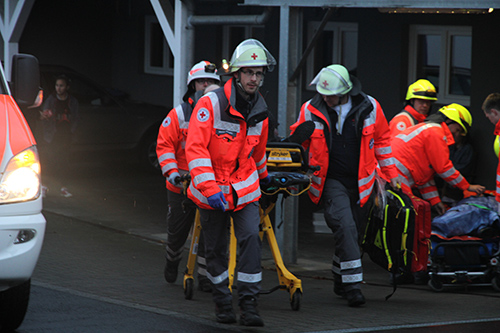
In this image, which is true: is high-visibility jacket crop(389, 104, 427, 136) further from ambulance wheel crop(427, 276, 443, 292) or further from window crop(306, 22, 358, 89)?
window crop(306, 22, 358, 89)

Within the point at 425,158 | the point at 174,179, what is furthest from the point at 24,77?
the point at 425,158

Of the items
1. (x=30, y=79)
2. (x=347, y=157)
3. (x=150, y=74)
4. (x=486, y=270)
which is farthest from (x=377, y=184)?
(x=150, y=74)

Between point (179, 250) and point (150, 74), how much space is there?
11.0 metres

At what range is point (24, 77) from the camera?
22.0 ft

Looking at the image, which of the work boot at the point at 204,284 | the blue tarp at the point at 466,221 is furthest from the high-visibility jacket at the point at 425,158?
the work boot at the point at 204,284

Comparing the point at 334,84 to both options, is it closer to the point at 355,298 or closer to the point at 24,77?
the point at 355,298

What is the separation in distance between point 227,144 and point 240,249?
72 centimetres

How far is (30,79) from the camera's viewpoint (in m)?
6.71

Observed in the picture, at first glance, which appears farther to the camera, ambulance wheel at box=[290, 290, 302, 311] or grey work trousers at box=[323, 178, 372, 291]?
grey work trousers at box=[323, 178, 372, 291]

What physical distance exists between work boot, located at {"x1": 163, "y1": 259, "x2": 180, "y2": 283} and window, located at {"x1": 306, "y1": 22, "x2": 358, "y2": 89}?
7.36 metres

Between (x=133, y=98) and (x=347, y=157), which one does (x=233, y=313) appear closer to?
(x=347, y=157)

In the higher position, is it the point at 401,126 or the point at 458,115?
the point at 458,115

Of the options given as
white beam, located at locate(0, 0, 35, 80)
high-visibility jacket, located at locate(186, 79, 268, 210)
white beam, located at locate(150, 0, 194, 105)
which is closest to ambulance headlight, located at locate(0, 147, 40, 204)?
high-visibility jacket, located at locate(186, 79, 268, 210)

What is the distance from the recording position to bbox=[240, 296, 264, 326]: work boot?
6039 mm
